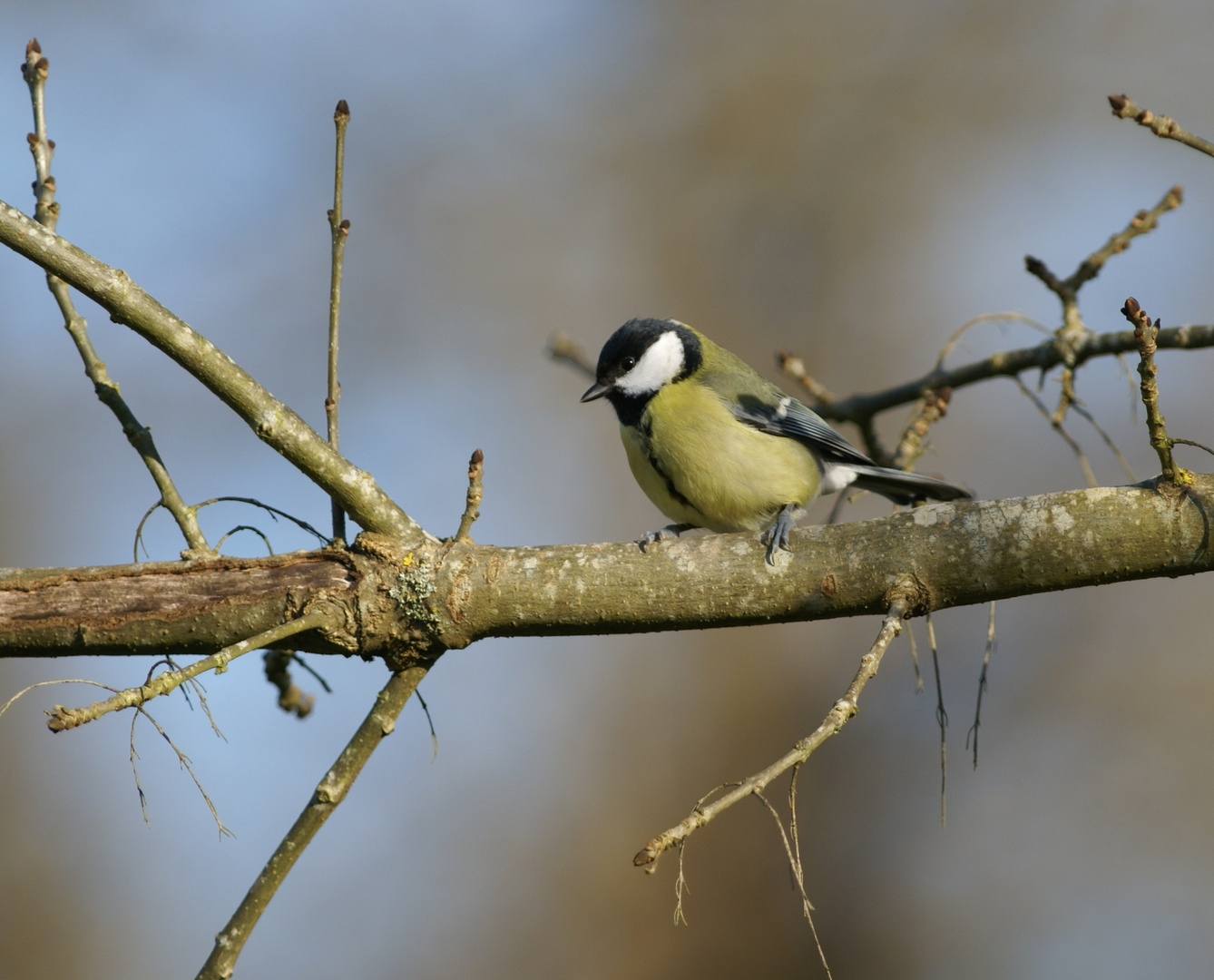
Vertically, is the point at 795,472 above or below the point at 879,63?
below

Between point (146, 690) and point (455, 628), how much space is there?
0.73m

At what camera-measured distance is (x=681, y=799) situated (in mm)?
6219

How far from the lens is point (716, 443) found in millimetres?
3389

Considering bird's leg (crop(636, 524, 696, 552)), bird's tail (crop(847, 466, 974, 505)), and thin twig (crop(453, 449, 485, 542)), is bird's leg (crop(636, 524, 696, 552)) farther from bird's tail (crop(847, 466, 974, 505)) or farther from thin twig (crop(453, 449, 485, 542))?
thin twig (crop(453, 449, 485, 542))

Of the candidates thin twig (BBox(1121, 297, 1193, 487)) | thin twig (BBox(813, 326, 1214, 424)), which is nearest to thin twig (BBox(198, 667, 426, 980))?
thin twig (BBox(1121, 297, 1193, 487))

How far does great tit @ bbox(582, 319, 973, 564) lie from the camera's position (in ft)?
11.0

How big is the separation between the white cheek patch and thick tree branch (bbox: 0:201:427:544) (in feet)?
5.21

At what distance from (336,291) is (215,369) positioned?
1.08 feet

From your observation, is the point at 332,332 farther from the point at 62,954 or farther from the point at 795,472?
the point at 62,954

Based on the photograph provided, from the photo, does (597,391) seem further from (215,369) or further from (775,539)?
(215,369)

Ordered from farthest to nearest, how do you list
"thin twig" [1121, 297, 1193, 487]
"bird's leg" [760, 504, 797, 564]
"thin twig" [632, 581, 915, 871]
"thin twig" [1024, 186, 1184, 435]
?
1. "thin twig" [1024, 186, 1184, 435]
2. "bird's leg" [760, 504, 797, 564]
3. "thin twig" [1121, 297, 1193, 487]
4. "thin twig" [632, 581, 915, 871]

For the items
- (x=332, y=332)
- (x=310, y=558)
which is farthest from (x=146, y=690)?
(x=332, y=332)

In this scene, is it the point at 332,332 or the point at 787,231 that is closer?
the point at 332,332

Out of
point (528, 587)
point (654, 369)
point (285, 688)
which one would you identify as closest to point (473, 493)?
point (528, 587)
